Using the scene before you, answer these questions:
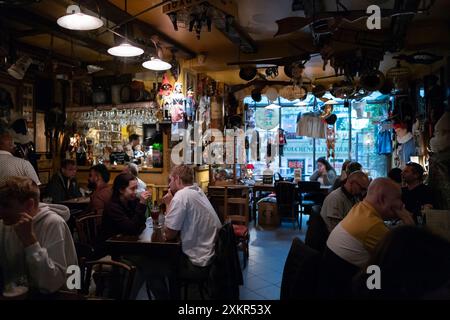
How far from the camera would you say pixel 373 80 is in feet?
16.6

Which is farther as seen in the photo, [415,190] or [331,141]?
[331,141]

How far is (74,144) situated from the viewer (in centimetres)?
707

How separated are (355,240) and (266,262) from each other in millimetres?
2869

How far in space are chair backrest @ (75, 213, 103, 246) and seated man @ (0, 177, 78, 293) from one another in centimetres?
151

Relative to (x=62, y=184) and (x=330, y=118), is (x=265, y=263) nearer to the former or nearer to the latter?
(x=62, y=184)

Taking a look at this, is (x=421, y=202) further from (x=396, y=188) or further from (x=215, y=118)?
(x=215, y=118)

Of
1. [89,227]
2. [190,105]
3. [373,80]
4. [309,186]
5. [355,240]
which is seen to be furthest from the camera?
[309,186]

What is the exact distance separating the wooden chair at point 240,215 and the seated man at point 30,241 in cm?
168

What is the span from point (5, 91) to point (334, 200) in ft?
17.6

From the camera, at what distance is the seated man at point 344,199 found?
341 centimetres

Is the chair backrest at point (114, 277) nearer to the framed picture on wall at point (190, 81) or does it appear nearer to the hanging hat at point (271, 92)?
the framed picture on wall at point (190, 81)

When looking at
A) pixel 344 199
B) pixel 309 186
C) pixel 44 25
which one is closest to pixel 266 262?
pixel 344 199

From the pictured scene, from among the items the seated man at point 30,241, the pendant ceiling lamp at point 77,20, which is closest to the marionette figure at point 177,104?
the pendant ceiling lamp at point 77,20

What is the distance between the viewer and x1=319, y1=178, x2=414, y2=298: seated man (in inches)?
79.0
